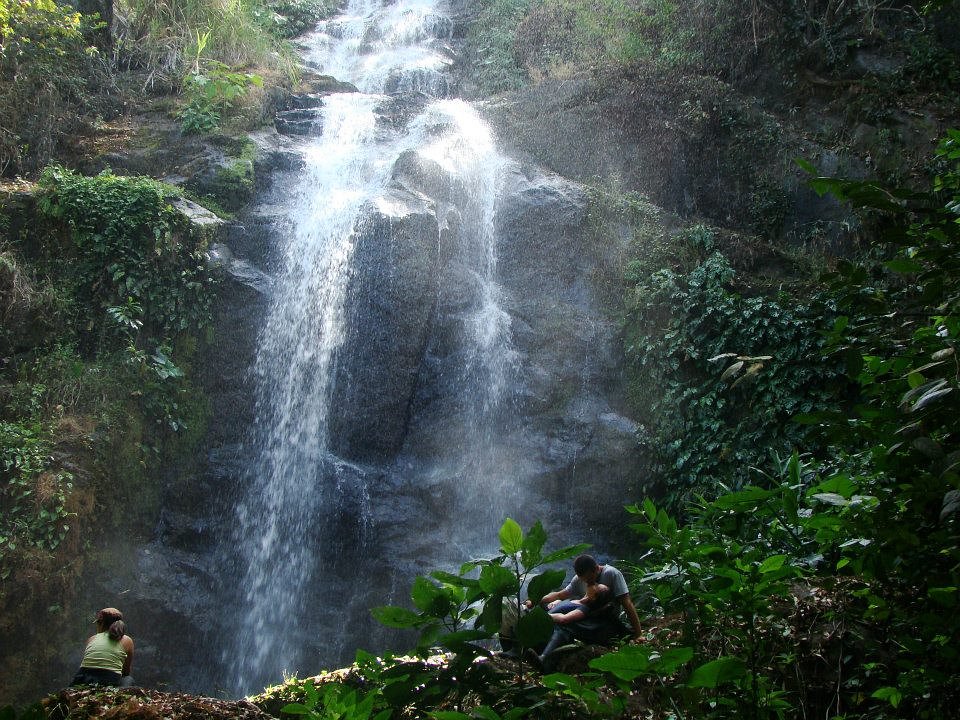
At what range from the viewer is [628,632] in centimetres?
500

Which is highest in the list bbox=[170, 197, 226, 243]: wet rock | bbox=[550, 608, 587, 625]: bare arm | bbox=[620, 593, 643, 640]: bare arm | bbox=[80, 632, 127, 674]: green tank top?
bbox=[170, 197, 226, 243]: wet rock

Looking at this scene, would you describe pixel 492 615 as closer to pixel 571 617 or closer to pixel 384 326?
pixel 571 617

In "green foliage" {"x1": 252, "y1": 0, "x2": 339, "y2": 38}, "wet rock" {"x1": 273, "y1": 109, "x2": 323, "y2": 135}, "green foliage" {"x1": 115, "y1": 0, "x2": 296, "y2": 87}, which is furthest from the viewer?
"green foliage" {"x1": 252, "y1": 0, "x2": 339, "y2": 38}

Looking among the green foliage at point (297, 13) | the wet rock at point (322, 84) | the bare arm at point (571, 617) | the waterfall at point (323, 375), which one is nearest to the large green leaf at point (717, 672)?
the bare arm at point (571, 617)

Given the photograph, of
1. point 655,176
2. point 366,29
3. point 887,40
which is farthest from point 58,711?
point 366,29

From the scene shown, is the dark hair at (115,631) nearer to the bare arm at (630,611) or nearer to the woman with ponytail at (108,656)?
the woman with ponytail at (108,656)

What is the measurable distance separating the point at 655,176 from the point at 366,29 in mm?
10429

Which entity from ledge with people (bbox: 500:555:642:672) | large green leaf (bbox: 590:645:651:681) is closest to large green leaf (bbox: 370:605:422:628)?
large green leaf (bbox: 590:645:651:681)

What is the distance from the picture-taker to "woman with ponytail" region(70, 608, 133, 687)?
599cm

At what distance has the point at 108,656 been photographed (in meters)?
6.09

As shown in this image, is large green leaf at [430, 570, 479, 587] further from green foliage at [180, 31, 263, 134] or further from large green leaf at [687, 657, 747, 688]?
green foliage at [180, 31, 263, 134]

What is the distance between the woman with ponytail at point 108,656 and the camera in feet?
19.6

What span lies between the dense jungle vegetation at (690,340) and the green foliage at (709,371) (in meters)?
0.04

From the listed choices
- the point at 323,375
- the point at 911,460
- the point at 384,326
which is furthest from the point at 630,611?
the point at 323,375
